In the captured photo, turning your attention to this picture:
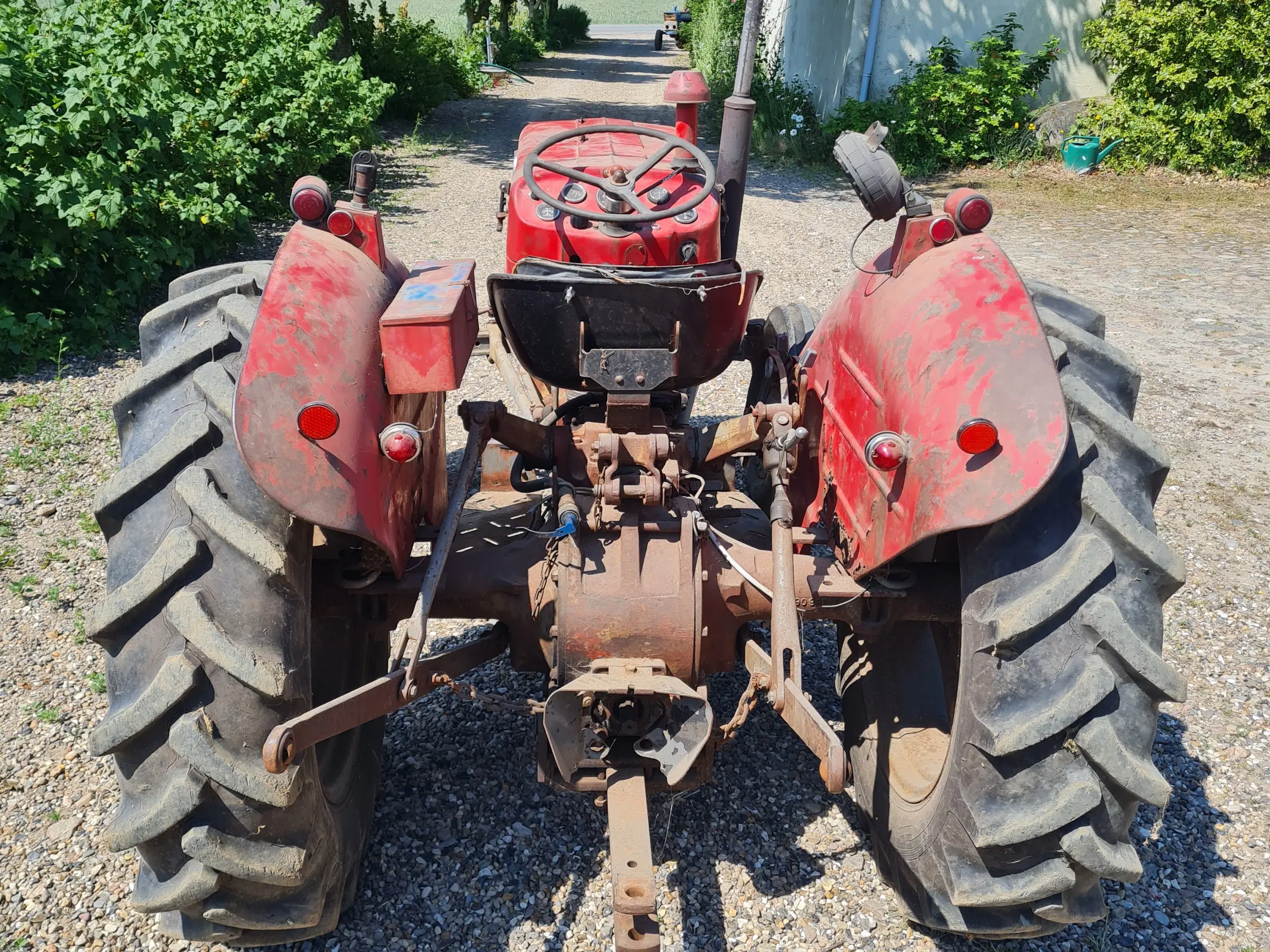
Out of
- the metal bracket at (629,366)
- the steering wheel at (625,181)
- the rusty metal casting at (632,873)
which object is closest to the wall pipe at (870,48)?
the steering wheel at (625,181)

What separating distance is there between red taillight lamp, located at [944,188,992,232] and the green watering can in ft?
33.9

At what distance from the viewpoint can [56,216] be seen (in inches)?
215

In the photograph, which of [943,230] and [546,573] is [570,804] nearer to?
[546,573]

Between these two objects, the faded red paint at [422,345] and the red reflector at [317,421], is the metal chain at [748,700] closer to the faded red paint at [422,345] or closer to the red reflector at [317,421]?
the faded red paint at [422,345]

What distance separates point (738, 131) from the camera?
3.50 metres

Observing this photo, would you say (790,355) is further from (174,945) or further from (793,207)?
(793,207)

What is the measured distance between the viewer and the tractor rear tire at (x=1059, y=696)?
1.96 meters

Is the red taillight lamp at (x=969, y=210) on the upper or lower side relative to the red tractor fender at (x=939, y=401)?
upper

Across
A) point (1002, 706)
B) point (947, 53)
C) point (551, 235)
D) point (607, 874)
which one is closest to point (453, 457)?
point (551, 235)

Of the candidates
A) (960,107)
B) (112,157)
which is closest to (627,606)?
(112,157)

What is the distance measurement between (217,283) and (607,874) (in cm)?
192

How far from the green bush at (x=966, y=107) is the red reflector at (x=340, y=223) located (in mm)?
10187

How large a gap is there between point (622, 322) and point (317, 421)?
0.87 metres

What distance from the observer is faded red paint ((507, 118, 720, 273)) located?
316 centimetres
